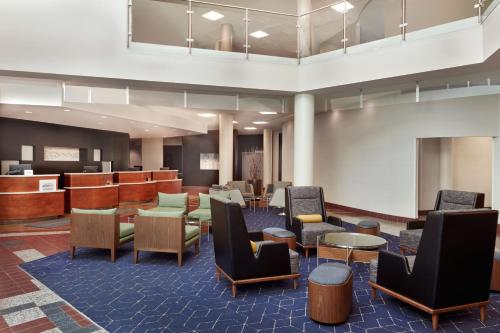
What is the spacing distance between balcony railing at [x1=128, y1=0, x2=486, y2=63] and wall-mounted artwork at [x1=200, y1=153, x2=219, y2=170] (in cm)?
1184

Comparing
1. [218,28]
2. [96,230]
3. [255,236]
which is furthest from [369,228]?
[218,28]

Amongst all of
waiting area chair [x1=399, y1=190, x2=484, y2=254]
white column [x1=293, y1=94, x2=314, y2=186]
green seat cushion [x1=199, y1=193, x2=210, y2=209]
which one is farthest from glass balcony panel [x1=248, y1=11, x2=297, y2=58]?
waiting area chair [x1=399, y1=190, x2=484, y2=254]

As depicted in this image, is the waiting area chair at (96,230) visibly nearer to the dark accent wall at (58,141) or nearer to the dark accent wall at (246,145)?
the dark accent wall at (58,141)

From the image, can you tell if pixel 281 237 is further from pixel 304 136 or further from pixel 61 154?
pixel 61 154

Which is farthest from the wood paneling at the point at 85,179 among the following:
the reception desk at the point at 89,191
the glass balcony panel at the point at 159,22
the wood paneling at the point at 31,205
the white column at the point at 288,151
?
the white column at the point at 288,151

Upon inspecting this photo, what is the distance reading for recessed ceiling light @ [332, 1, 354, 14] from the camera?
683 centimetres

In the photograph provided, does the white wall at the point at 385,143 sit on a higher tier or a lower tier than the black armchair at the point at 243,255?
higher

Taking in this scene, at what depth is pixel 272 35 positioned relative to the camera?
766 cm

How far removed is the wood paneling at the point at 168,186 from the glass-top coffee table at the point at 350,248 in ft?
32.0

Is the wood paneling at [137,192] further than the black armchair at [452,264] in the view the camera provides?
Yes

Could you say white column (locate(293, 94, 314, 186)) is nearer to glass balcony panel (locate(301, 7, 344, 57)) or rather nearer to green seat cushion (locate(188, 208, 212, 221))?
glass balcony panel (locate(301, 7, 344, 57))

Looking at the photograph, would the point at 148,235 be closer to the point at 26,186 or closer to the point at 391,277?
the point at 391,277

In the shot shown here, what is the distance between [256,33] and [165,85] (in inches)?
92.2

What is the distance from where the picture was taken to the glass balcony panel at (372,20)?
6.36m
